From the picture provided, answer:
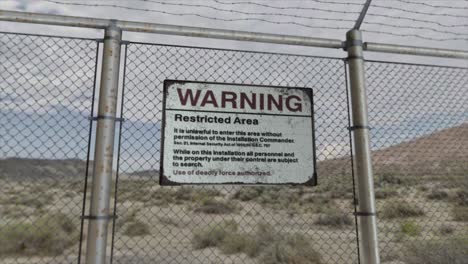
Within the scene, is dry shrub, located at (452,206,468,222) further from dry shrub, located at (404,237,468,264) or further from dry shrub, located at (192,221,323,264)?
dry shrub, located at (192,221,323,264)

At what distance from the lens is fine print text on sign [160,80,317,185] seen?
9.60 feet

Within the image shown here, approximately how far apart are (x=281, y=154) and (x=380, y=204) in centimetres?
1665

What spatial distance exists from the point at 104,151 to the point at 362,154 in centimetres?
213

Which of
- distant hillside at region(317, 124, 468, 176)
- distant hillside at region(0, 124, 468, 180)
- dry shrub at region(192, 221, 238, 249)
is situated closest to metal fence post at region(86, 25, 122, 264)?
distant hillside at region(0, 124, 468, 180)

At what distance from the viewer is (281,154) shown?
3.11m

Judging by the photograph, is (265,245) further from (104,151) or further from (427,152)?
(104,151)

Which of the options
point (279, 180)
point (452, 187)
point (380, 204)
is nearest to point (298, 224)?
point (380, 204)

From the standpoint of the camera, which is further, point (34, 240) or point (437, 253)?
point (34, 240)

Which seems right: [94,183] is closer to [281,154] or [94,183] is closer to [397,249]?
[281,154]

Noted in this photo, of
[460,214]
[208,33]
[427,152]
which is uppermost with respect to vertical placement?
[208,33]

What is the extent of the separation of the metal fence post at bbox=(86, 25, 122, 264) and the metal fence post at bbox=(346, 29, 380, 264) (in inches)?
80.2

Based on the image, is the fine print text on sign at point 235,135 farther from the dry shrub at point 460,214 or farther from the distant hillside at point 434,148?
the dry shrub at point 460,214

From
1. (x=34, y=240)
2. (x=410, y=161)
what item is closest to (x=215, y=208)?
(x=34, y=240)

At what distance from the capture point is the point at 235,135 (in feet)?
9.95
